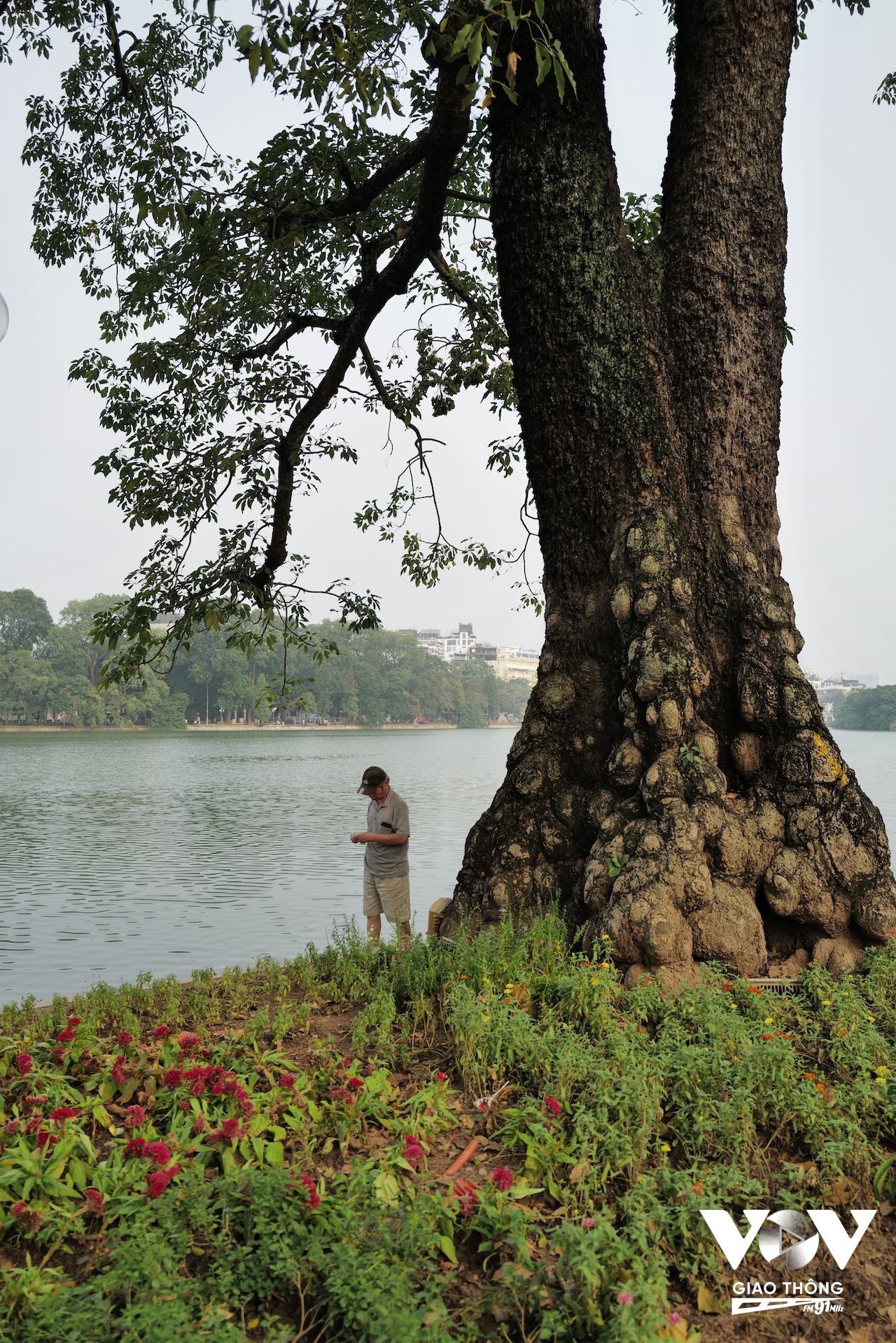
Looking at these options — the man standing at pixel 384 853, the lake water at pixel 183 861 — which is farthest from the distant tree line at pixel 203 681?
the man standing at pixel 384 853

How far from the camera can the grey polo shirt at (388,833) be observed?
7.45 metres

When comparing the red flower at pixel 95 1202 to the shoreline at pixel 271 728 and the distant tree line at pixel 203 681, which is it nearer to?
the distant tree line at pixel 203 681

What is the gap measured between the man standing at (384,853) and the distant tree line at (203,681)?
51.4 meters

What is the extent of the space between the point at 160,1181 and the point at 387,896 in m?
4.90

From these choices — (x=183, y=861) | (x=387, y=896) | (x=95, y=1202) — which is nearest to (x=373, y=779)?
(x=387, y=896)

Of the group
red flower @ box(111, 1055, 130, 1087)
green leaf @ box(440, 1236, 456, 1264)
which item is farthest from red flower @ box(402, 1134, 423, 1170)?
red flower @ box(111, 1055, 130, 1087)

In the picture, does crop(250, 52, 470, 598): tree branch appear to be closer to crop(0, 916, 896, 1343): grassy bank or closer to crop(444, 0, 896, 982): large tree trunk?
crop(444, 0, 896, 982): large tree trunk

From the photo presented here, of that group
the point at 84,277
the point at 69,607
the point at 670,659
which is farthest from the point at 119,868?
the point at 69,607

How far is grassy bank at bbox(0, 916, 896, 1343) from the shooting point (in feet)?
8.00

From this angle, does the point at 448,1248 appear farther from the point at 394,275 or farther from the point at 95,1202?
the point at 394,275

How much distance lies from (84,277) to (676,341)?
700 cm

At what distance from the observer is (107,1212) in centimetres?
283

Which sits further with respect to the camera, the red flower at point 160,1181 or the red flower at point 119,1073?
the red flower at point 119,1073

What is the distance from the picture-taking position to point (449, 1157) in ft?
10.6
